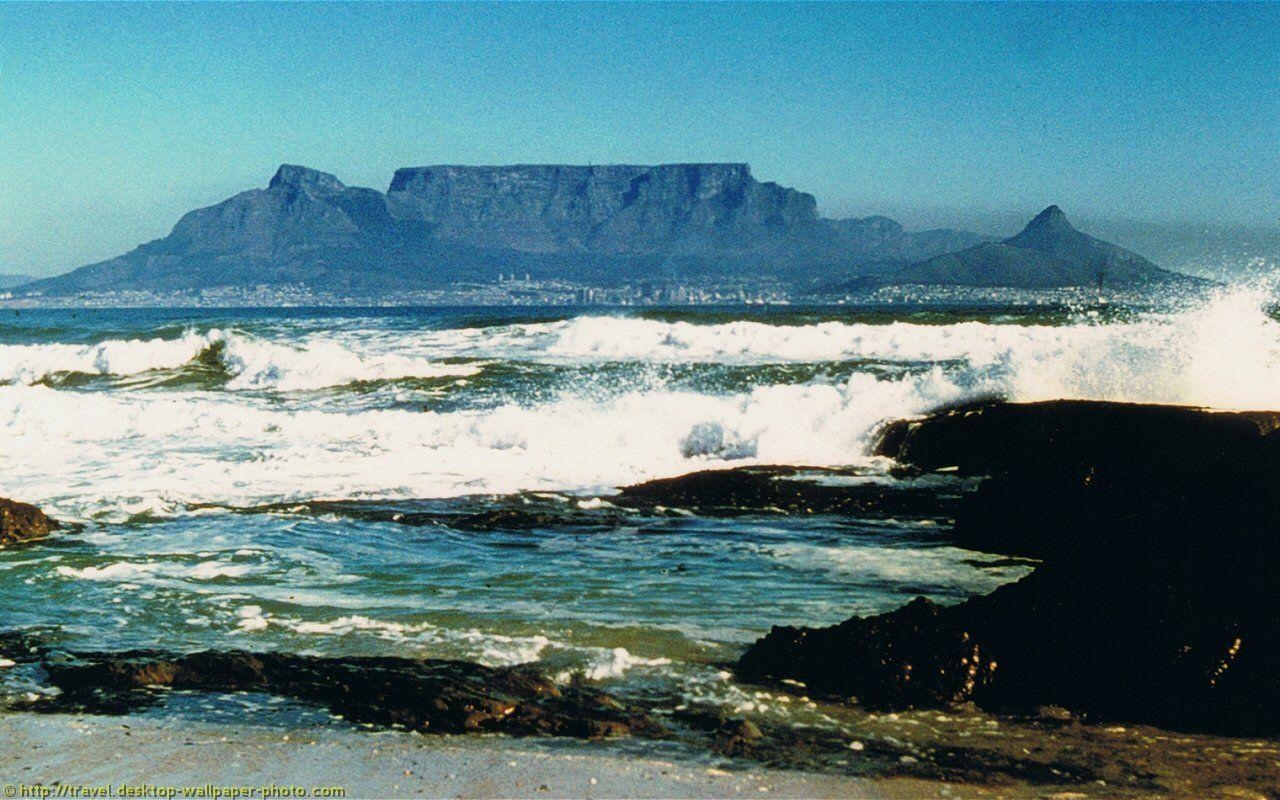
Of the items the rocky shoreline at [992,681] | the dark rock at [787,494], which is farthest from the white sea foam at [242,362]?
the rocky shoreline at [992,681]

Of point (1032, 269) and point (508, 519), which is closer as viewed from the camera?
point (508, 519)

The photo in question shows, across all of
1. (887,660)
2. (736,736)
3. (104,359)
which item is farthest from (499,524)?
(104,359)

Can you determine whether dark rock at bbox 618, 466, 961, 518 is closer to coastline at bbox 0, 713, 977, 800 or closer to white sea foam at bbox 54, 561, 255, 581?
white sea foam at bbox 54, 561, 255, 581

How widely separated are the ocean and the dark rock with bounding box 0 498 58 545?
0.22m

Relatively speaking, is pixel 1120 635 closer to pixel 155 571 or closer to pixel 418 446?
pixel 155 571

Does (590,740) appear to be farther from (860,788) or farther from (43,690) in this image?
(43,690)

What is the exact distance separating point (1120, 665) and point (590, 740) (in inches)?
86.0

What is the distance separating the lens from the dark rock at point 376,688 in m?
4.37

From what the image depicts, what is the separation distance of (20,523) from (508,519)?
11.6 ft

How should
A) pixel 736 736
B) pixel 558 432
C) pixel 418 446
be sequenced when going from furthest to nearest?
pixel 558 432 < pixel 418 446 < pixel 736 736

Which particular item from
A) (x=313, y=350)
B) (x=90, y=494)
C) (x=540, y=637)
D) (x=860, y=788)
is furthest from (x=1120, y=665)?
(x=313, y=350)

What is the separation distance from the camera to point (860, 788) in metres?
3.77

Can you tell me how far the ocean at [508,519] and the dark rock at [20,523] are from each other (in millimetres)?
221

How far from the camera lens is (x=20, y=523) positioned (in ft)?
27.0
